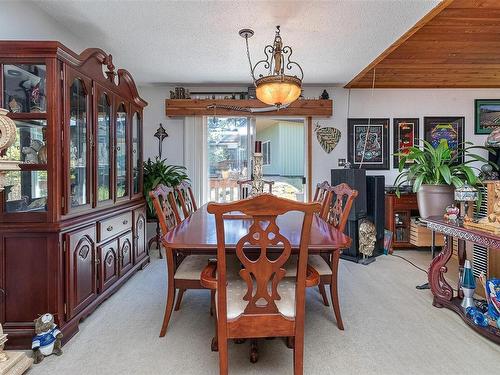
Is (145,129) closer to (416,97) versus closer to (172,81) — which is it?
(172,81)

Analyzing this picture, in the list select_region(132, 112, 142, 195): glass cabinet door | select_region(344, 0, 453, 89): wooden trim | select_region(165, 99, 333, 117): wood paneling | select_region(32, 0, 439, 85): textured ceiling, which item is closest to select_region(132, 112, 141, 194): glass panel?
select_region(132, 112, 142, 195): glass cabinet door

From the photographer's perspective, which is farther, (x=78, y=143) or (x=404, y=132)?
(x=404, y=132)

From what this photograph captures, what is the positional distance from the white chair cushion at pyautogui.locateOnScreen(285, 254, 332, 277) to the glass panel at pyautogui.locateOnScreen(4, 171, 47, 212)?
63.2 inches

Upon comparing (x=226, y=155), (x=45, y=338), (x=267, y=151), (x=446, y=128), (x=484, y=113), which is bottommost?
(x=45, y=338)

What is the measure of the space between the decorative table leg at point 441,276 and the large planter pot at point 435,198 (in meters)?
0.32

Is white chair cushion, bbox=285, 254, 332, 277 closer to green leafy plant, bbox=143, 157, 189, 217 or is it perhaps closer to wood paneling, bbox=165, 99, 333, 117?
green leafy plant, bbox=143, 157, 189, 217

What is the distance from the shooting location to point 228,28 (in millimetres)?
2654

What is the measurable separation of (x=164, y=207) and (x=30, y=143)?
96cm

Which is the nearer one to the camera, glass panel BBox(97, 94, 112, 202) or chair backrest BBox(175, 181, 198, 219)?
glass panel BBox(97, 94, 112, 202)

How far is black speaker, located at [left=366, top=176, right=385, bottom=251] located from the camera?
12.6ft

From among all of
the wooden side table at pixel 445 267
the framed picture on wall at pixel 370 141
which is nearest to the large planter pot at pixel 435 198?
the wooden side table at pixel 445 267

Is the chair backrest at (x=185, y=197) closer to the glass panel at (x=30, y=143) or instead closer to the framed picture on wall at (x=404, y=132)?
the glass panel at (x=30, y=143)

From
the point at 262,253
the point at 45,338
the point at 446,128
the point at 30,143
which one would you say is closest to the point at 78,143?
the point at 30,143

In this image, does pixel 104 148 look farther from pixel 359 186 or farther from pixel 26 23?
pixel 359 186
